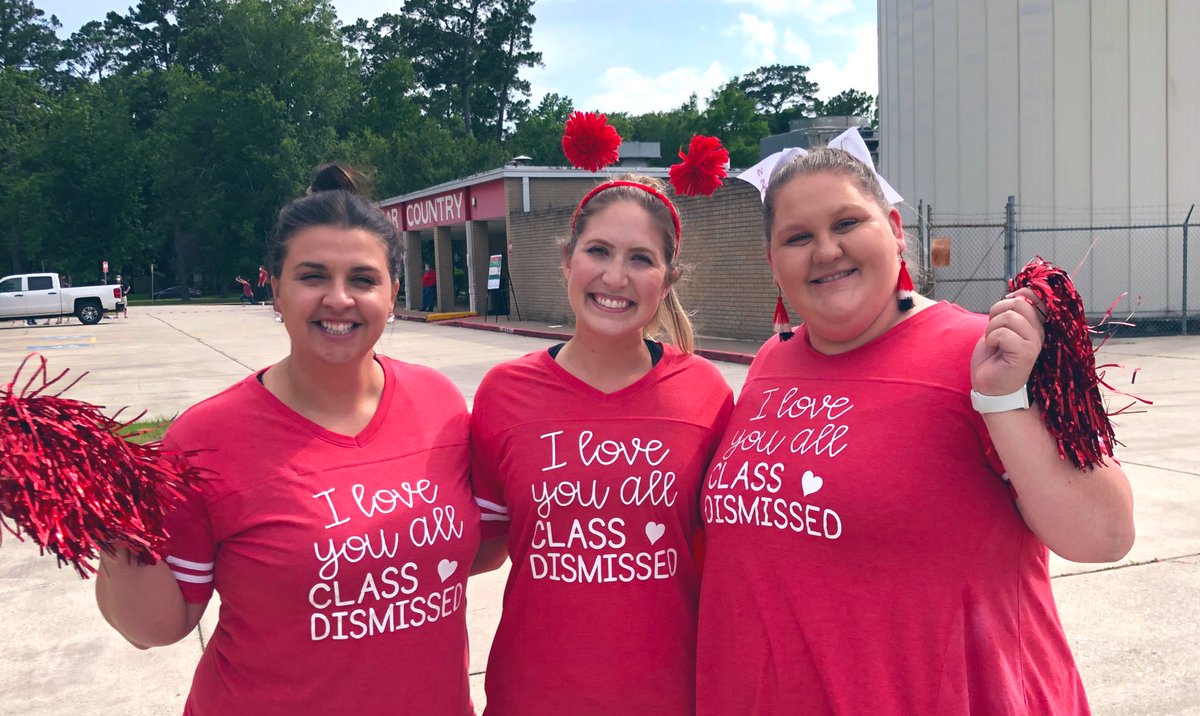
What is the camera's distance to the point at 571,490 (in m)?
2.25

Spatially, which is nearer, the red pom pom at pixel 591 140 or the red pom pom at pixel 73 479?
the red pom pom at pixel 73 479

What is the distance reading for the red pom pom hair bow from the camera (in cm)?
156

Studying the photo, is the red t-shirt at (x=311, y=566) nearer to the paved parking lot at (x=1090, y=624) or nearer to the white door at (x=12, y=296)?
the paved parking lot at (x=1090, y=624)

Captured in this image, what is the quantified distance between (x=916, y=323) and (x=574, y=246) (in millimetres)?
1039

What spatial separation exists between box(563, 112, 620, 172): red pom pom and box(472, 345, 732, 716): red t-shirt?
0.98m

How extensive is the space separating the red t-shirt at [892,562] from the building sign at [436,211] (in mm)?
26942

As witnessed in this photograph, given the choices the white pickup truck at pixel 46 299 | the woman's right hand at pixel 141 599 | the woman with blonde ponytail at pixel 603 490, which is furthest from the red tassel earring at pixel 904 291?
the white pickup truck at pixel 46 299

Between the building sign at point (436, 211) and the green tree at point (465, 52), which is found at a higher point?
the green tree at point (465, 52)

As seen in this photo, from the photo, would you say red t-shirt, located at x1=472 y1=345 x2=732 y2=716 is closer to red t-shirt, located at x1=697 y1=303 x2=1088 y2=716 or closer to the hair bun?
red t-shirt, located at x1=697 y1=303 x2=1088 y2=716

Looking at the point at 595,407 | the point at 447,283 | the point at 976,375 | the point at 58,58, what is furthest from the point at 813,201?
the point at 58,58

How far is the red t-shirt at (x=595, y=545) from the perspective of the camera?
7.21 feet

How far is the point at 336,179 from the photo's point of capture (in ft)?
8.11

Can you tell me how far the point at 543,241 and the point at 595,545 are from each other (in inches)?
868

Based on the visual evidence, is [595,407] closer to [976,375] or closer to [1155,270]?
[976,375]
